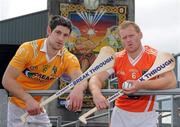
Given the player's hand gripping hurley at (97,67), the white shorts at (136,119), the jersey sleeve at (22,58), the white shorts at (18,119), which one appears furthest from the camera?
the white shorts at (18,119)

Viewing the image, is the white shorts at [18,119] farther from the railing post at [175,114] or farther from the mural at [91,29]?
the mural at [91,29]

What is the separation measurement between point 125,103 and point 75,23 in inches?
653

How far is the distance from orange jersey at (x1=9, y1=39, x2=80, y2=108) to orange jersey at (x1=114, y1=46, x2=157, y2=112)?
1.62 feet

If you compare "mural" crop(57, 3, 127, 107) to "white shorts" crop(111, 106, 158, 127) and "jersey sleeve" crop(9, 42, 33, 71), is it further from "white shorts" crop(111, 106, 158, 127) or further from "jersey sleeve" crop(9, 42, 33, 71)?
"white shorts" crop(111, 106, 158, 127)

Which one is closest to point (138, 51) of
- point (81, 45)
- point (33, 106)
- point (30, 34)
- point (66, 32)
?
point (66, 32)

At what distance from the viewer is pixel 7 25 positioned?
26.6m

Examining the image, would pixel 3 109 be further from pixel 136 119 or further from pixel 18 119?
pixel 136 119

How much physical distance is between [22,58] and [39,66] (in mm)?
233

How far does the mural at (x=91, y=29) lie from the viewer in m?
20.9

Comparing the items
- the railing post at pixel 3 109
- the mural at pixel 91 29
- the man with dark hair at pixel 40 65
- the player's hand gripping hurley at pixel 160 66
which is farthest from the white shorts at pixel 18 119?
the mural at pixel 91 29

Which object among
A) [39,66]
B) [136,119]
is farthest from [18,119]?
[136,119]

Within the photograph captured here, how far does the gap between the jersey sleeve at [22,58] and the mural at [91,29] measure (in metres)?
15.6

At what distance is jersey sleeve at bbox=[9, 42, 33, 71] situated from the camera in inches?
190

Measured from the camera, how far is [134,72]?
476 cm
